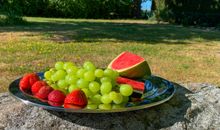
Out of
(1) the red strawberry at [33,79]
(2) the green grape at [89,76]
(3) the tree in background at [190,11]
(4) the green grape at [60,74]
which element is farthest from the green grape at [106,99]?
(3) the tree in background at [190,11]

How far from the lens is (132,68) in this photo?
345 centimetres

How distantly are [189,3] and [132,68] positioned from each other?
21.4m

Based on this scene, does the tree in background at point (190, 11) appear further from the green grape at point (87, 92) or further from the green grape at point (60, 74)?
the green grape at point (87, 92)

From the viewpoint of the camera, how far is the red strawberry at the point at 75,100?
9.10ft

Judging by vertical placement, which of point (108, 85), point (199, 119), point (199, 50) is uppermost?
point (108, 85)

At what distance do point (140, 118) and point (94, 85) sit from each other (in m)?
0.47

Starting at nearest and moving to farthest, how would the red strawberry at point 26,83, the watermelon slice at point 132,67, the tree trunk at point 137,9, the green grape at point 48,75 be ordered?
the red strawberry at point 26,83 < the green grape at point 48,75 < the watermelon slice at point 132,67 < the tree trunk at point 137,9

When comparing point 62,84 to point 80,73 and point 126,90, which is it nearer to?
point 80,73

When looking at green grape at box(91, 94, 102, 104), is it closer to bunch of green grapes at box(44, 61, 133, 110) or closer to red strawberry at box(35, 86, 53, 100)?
bunch of green grapes at box(44, 61, 133, 110)

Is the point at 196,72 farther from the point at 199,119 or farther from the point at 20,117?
the point at 20,117

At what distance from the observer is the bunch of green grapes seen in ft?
9.36

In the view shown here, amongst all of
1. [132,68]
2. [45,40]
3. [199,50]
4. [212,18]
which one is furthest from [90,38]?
[212,18]

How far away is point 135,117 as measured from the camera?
316cm

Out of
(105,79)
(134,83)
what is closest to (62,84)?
(105,79)
